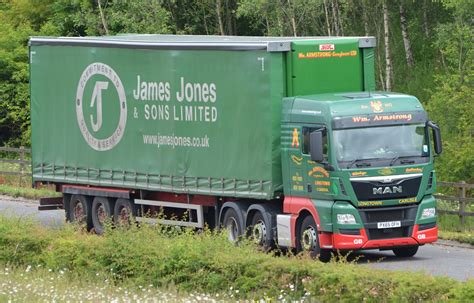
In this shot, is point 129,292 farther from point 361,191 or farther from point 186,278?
point 361,191

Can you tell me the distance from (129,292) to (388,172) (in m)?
6.21

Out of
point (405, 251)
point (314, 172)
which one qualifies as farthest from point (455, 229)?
point (314, 172)

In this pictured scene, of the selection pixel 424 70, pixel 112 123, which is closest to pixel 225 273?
pixel 112 123

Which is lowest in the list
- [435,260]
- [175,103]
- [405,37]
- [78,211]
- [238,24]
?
[435,260]

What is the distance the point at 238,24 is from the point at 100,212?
106 ft

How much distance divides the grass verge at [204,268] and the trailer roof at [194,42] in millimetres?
3773

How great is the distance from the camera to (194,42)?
26.6 metres

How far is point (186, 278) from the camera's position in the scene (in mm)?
19422

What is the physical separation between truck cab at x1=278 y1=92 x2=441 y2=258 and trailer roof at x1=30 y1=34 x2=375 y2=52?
1337 millimetres

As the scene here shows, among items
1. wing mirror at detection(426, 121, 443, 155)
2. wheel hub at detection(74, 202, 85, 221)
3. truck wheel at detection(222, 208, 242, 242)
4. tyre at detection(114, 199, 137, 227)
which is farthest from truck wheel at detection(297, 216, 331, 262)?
wheel hub at detection(74, 202, 85, 221)

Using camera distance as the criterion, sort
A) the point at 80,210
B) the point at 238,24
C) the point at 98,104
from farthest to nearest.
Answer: the point at 238,24
the point at 80,210
the point at 98,104

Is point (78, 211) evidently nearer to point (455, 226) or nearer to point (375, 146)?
point (455, 226)

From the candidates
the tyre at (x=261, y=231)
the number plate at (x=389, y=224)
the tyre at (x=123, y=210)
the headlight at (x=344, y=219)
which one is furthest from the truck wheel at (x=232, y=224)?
the tyre at (x=123, y=210)

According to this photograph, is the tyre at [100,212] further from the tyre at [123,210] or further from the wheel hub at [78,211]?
the wheel hub at [78,211]
